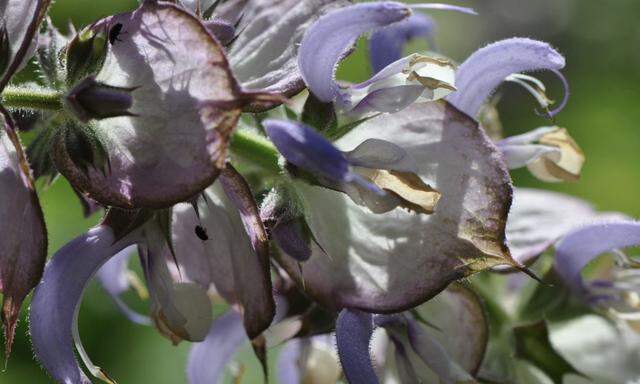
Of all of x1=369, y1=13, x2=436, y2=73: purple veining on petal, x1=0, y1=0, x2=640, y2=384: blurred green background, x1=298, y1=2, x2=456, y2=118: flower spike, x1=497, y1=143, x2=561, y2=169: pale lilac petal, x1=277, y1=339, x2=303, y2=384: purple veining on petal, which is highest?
x1=298, y1=2, x2=456, y2=118: flower spike

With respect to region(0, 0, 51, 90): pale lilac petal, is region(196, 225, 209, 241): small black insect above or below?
below

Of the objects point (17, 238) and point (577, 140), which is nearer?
point (17, 238)

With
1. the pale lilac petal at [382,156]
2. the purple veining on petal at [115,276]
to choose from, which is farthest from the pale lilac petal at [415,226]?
the purple veining on petal at [115,276]

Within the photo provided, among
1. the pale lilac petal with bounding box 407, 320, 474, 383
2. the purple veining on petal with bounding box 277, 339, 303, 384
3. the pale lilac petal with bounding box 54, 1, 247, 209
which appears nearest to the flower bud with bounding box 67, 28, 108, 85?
the pale lilac petal with bounding box 54, 1, 247, 209

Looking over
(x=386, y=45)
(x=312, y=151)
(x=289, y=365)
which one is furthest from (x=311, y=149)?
(x=289, y=365)

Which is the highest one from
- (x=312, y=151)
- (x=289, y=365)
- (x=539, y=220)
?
(x=312, y=151)

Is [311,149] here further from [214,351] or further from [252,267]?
[214,351]

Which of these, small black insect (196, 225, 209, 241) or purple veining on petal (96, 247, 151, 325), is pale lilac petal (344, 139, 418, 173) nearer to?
small black insect (196, 225, 209, 241)
